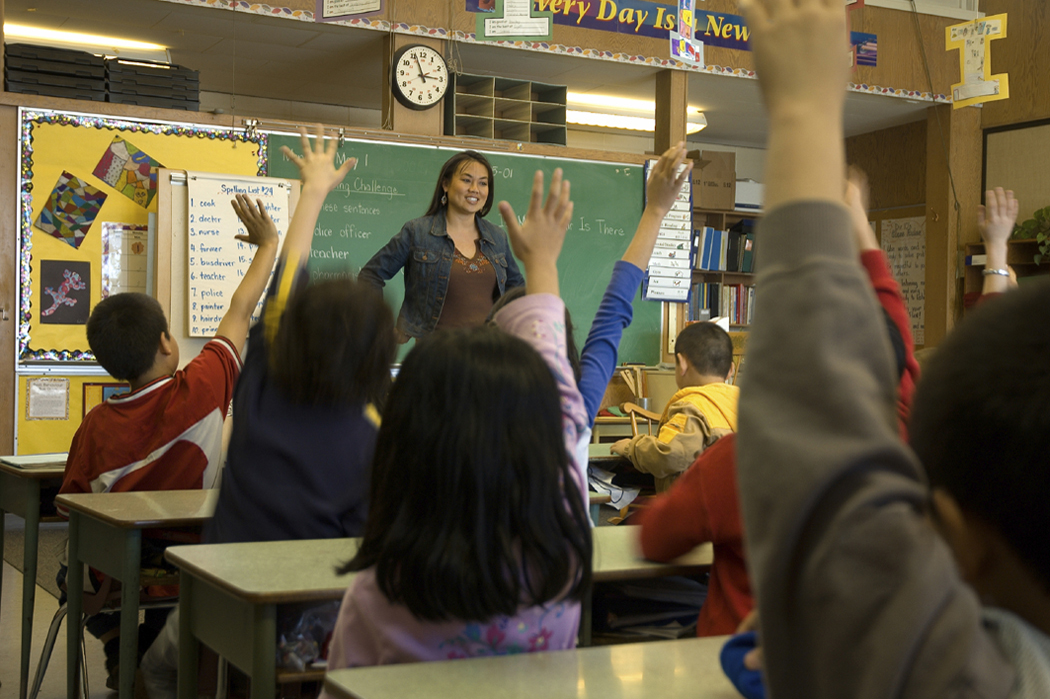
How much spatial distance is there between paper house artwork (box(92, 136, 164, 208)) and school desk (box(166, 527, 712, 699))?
161 inches

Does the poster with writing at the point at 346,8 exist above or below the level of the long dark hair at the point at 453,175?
above

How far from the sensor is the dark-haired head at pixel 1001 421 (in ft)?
1.37

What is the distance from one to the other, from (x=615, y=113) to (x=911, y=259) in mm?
2806

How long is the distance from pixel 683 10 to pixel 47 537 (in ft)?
14.8

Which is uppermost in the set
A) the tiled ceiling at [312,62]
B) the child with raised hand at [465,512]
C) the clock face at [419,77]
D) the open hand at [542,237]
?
the tiled ceiling at [312,62]

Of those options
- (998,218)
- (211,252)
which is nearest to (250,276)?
(998,218)

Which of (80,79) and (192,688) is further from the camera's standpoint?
(80,79)

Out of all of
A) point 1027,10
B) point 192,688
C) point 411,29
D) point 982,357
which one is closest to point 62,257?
point 411,29

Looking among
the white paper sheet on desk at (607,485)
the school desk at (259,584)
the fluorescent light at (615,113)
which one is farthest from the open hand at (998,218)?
the fluorescent light at (615,113)

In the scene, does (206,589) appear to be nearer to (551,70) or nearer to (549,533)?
(549,533)

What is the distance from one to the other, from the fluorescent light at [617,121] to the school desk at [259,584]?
6.69 meters

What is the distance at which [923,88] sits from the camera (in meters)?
7.52

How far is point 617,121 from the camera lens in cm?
848

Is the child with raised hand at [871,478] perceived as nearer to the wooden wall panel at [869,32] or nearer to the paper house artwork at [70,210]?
the paper house artwork at [70,210]
